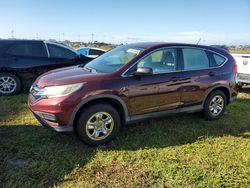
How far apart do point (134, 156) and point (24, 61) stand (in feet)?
16.6

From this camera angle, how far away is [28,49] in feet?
25.5

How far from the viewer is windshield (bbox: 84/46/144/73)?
180 inches

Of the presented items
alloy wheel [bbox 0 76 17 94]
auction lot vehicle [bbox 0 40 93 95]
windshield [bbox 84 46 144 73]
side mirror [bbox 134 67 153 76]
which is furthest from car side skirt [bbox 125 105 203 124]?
alloy wheel [bbox 0 76 17 94]

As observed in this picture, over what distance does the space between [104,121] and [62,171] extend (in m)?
1.07

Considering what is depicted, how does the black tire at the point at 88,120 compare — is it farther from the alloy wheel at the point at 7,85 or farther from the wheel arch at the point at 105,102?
the alloy wheel at the point at 7,85

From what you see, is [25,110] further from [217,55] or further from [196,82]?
[217,55]

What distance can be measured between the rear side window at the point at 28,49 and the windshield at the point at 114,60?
335 cm

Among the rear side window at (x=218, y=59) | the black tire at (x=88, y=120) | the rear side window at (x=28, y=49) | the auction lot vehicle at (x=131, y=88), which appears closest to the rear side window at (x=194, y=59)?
the auction lot vehicle at (x=131, y=88)

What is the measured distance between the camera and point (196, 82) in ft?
16.9

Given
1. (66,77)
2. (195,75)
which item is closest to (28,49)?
(66,77)

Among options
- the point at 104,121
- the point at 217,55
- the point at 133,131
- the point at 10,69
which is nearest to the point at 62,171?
the point at 104,121

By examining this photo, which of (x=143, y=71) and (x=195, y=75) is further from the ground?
(x=143, y=71)

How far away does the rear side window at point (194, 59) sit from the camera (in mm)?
5113

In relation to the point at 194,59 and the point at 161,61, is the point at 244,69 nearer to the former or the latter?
the point at 194,59
